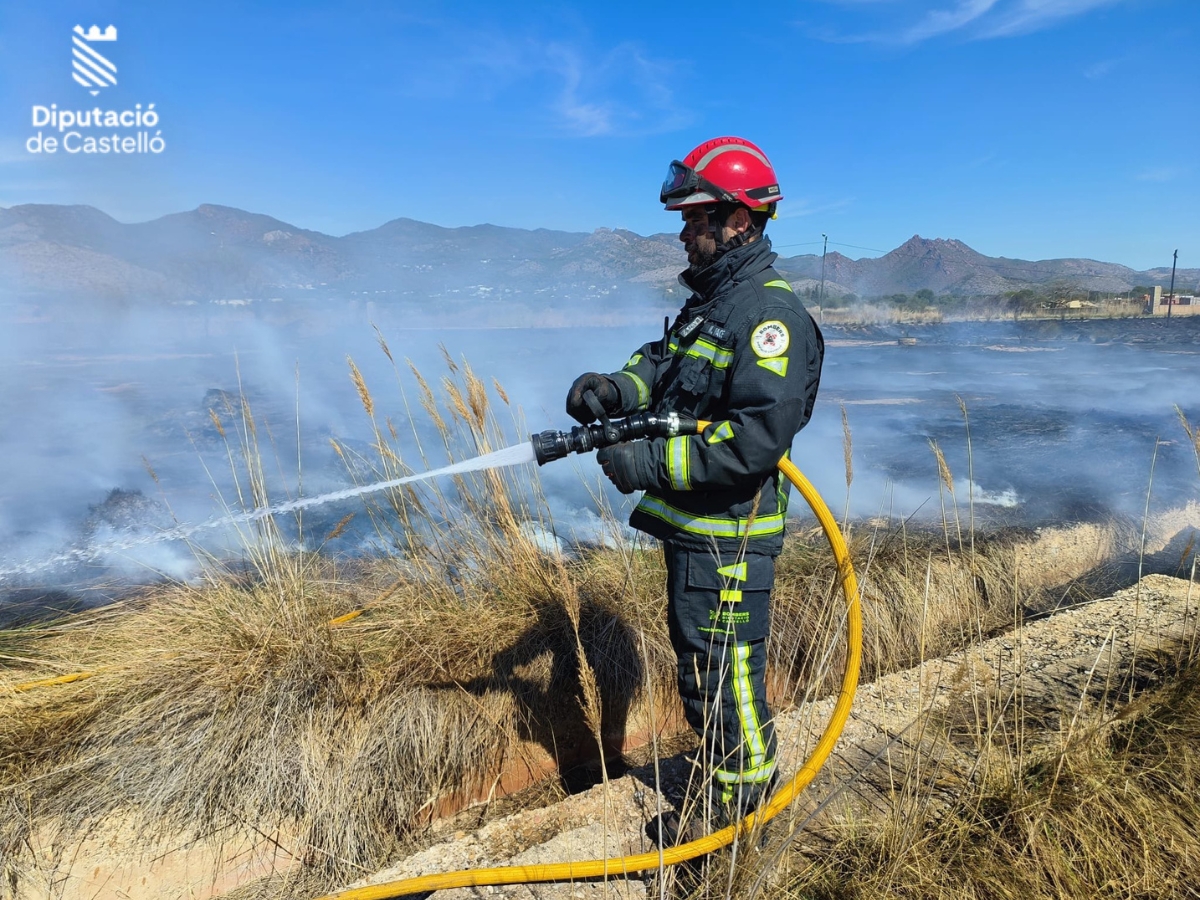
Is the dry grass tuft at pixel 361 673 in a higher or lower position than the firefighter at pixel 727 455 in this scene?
lower

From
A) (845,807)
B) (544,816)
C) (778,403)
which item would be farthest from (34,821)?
(778,403)

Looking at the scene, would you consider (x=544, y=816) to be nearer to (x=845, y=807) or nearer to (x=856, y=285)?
(x=845, y=807)

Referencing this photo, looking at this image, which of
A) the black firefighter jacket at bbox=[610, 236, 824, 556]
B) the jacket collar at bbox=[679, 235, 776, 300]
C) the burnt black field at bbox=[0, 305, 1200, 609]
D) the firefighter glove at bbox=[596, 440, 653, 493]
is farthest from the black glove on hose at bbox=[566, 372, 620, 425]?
the burnt black field at bbox=[0, 305, 1200, 609]

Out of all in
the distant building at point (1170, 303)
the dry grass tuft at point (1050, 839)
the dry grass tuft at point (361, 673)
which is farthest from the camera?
the distant building at point (1170, 303)

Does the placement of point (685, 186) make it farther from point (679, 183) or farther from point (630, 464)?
point (630, 464)

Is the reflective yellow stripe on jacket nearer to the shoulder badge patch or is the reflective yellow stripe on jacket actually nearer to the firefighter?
the firefighter

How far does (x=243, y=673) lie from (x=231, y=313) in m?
15.0

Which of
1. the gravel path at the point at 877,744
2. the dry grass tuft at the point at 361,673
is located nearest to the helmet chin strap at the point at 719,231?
the dry grass tuft at the point at 361,673

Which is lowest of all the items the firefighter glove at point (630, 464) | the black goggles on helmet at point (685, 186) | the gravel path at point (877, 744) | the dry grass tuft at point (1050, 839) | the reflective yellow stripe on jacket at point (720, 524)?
the gravel path at point (877, 744)

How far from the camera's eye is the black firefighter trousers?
6.15ft

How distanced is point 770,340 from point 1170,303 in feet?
136

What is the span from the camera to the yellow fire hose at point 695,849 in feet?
5.78

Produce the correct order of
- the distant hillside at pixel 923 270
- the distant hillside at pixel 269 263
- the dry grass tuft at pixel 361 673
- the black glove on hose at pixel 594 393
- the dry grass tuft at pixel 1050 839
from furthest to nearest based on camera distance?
the distant hillside at pixel 923 270 → the distant hillside at pixel 269 263 → the dry grass tuft at pixel 361 673 → the black glove on hose at pixel 594 393 → the dry grass tuft at pixel 1050 839

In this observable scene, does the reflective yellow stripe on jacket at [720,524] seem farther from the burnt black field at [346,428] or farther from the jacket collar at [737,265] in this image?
the burnt black field at [346,428]
